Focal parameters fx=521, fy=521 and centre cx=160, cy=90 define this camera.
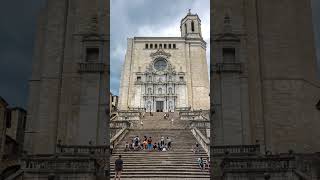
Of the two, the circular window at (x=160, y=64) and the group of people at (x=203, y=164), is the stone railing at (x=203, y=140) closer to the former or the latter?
the group of people at (x=203, y=164)

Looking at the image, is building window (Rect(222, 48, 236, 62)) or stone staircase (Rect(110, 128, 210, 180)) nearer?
building window (Rect(222, 48, 236, 62))

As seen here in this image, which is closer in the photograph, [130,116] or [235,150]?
[235,150]

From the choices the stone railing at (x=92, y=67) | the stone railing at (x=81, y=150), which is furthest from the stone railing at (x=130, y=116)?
the stone railing at (x=81, y=150)

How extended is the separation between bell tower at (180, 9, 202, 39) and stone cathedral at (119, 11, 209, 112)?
53.9 inches

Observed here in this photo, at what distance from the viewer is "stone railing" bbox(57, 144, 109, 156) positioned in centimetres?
2127

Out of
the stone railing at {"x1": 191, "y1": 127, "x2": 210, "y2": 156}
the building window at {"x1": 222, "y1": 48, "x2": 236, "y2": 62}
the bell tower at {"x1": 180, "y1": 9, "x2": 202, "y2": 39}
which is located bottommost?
the stone railing at {"x1": 191, "y1": 127, "x2": 210, "y2": 156}

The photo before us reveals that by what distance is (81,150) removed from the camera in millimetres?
21438

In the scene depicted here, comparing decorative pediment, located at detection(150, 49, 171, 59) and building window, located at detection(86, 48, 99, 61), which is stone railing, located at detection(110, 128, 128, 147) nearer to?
building window, located at detection(86, 48, 99, 61)

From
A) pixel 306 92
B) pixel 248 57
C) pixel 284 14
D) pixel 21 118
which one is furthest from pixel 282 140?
pixel 21 118

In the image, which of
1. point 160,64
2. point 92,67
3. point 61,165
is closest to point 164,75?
point 160,64

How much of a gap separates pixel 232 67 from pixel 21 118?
56.7 feet

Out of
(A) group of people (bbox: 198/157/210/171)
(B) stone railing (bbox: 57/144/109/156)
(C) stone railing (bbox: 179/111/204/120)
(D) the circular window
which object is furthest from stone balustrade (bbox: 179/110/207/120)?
(B) stone railing (bbox: 57/144/109/156)

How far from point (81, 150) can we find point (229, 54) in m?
7.74

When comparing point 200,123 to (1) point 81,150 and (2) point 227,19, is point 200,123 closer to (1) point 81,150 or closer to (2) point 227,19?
(2) point 227,19
